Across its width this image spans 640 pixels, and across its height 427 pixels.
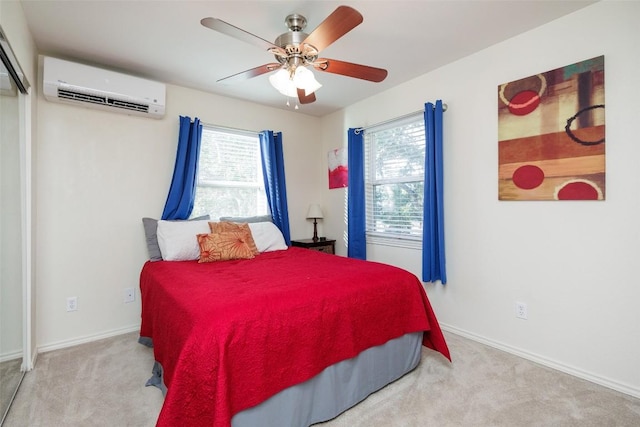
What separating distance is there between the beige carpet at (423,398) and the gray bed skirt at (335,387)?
6 cm

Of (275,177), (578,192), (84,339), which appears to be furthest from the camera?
(275,177)

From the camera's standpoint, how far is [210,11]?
6.54 feet

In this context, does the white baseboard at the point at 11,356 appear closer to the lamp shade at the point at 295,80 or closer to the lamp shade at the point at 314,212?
the lamp shade at the point at 295,80

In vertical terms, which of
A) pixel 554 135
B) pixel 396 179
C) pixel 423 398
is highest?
pixel 554 135

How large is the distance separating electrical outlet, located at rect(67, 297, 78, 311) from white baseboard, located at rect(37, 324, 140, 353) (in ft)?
0.83

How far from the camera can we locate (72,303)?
2.62 metres

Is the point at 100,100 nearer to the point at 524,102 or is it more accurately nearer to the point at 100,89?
the point at 100,89

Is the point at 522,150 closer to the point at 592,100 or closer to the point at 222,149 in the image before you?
the point at 592,100

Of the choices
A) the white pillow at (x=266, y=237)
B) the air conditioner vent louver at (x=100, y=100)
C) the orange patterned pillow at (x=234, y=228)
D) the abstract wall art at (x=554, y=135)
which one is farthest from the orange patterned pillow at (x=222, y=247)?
the abstract wall art at (x=554, y=135)

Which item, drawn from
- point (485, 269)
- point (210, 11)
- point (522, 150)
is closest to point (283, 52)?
point (210, 11)

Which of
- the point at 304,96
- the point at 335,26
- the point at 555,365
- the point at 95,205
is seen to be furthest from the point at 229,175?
the point at 555,365

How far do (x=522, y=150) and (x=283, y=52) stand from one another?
6.07 feet

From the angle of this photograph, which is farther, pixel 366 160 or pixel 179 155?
pixel 366 160

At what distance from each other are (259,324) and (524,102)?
2.40 m
